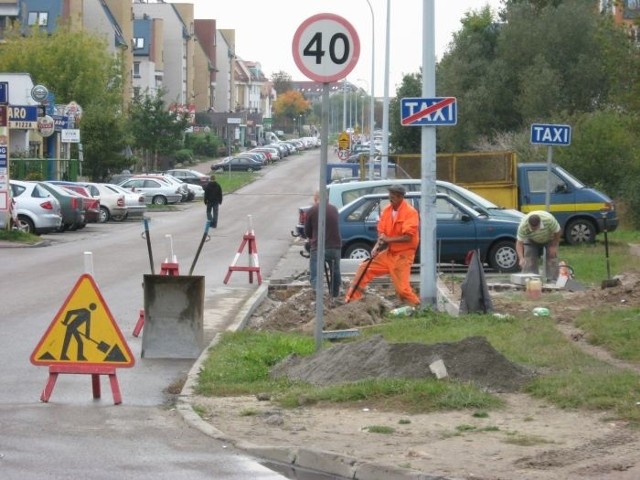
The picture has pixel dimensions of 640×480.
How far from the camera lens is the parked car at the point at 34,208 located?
116 ft

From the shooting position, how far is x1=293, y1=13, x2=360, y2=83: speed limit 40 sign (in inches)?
439

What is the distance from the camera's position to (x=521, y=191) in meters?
30.4

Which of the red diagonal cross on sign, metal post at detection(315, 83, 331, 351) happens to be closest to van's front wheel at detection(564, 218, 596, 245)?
the red diagonal cross on sign

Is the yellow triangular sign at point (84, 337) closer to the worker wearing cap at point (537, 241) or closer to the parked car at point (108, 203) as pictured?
the worker wearing cap at point (537, 241)

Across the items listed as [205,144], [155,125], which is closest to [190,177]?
[155,125]

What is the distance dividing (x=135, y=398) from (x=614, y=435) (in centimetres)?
414

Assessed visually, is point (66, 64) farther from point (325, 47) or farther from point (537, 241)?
point (325, 47)

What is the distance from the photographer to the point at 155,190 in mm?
58031

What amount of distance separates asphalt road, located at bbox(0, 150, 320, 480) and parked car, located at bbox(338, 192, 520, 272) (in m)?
2.06

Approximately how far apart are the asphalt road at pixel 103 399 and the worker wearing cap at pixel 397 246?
212 centimetres

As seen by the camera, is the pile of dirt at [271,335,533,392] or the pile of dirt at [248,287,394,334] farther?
the pile of dirt at [248,287,394,334]

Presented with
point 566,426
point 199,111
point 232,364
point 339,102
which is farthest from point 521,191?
point 339,102

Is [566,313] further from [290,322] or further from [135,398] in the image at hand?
[135,398]

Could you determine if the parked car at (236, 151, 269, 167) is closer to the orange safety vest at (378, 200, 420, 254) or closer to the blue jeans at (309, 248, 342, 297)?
the blue jeans at (309, 248, 342, 297)
